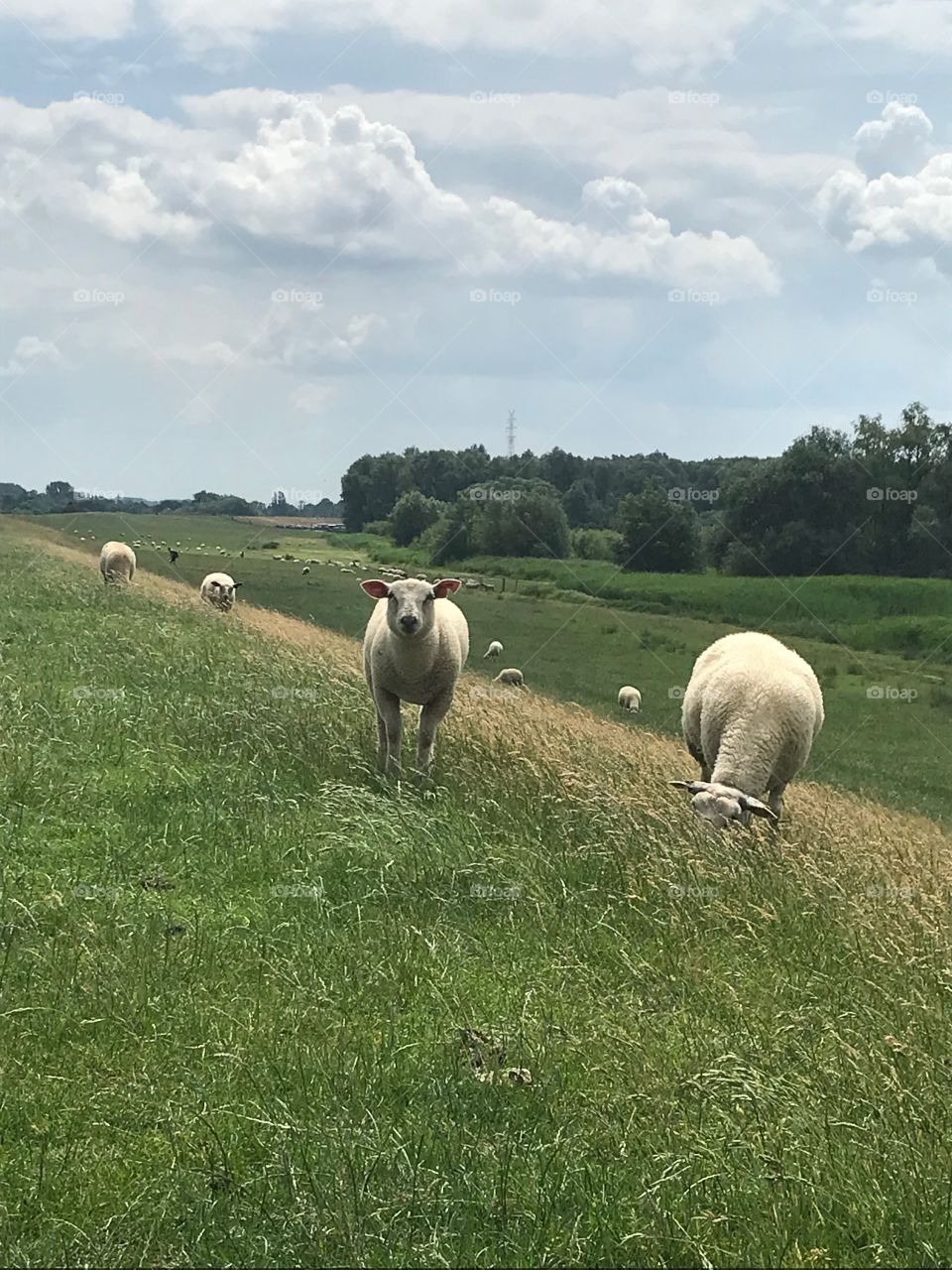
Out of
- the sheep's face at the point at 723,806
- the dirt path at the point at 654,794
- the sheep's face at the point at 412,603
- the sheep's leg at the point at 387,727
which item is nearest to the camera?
the dirt path at the point at 654,794

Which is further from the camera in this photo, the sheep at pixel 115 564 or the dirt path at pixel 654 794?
the sheep at pixel 115 564

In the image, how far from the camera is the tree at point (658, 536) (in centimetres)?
7544

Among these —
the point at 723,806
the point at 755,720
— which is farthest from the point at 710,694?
the point at 723,806

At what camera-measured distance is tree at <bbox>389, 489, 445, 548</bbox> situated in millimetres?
85500

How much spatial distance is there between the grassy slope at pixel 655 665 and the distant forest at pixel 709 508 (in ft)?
13.7

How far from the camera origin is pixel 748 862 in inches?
344

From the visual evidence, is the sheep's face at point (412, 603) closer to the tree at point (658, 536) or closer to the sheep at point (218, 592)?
the sheep at point (218, 592)

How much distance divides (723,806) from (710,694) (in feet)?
7.07

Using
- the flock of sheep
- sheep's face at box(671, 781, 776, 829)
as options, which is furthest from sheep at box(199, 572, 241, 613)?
sheep's face at box(671, 781, 776, 829)

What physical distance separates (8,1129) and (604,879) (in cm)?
452

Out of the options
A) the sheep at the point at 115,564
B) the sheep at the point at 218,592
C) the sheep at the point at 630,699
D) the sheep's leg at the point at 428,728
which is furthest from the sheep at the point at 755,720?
the sheep at the point at 115,564

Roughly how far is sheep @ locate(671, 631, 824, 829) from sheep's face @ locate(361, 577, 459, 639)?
2946 mm

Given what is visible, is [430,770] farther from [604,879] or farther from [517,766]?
[604,879]

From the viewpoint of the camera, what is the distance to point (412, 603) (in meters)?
11.5
